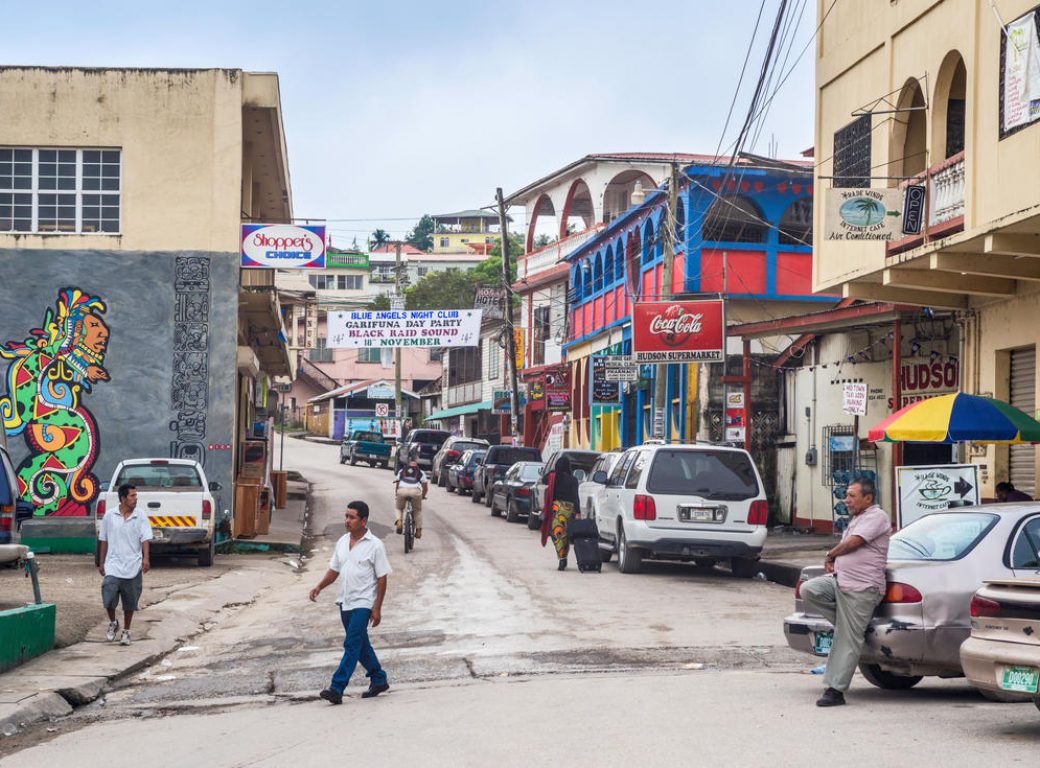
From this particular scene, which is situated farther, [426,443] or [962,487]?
[426,443]

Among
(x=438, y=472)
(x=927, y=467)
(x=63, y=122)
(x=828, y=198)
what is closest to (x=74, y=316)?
(x=63, y=122)

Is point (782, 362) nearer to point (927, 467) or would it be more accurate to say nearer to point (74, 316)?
point (927, 467)

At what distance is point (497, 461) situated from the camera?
128 feet

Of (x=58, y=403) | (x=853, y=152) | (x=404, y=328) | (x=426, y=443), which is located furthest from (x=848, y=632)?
(x=426, y=443)

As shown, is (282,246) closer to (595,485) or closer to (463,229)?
(595,485)

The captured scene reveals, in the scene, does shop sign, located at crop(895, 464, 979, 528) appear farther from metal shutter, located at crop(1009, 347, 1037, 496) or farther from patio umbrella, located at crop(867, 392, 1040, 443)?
metal shutter, located at crop(1009, 347, 1037, 496)

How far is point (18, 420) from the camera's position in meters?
25.7

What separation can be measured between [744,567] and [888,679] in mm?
10407

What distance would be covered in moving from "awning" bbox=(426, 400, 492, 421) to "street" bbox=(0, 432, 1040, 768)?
Result: 157 feet

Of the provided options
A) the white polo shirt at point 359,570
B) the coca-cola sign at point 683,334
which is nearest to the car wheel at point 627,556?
the coca-cola sign at point 683,334

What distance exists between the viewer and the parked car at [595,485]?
23.1 metres

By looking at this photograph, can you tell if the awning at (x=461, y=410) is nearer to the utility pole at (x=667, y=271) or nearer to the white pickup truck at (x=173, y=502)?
the utility pole at (x=667, y=271)

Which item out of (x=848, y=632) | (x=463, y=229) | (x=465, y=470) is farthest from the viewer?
(x=463, y=229)

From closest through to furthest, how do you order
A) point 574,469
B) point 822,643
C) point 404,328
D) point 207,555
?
point 822,643 < point 207,555 < point 574,469 < point 404,328
